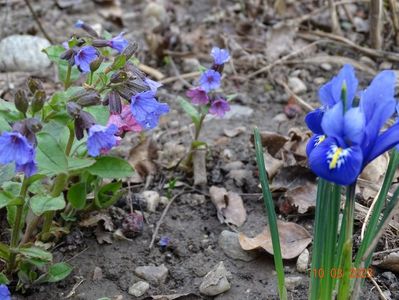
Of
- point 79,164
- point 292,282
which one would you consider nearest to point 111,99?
point 79,164

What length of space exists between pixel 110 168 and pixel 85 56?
1.19 feet

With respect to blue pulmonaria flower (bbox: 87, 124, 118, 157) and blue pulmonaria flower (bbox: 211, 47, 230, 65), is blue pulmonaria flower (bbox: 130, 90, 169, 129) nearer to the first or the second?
blue pulmonaria flower (bbox: 87, 124, 118, 157)

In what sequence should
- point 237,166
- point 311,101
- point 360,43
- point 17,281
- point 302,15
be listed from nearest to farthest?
point 17,281 < point 237,166 < point 311,101 < point 360,43 < point 302,15

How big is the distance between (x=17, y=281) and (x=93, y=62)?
30.1 inches

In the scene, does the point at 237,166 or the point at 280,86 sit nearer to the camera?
the point at 237,166

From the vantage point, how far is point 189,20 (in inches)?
168

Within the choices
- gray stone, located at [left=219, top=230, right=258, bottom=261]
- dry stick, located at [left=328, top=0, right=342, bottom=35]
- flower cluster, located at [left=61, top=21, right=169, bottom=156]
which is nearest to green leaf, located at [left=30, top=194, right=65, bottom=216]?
flower cluster, located at [left=61, top=21, right=169, bottom=156]

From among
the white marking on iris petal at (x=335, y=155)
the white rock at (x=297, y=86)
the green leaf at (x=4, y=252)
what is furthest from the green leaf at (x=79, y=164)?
the white rock at (x=297, y=86)

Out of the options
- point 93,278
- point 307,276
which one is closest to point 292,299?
point 307,276

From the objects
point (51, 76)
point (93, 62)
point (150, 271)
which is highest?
point (93, 62)

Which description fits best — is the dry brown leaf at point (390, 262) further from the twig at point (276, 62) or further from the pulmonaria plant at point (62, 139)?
the twig at point (276, 62)

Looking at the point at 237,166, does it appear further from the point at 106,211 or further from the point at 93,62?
the point at 93,62

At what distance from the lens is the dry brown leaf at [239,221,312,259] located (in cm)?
236

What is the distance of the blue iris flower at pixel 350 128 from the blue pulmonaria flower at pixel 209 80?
1011mm
